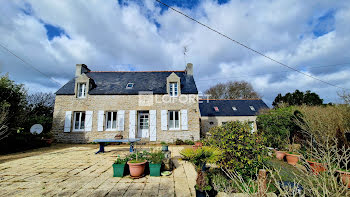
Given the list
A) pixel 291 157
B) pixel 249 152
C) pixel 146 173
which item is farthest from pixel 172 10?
pixel 291 157

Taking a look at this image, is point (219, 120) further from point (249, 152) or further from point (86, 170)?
point (86, 170)

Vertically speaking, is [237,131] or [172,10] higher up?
[172,10]

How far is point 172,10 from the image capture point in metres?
4.82

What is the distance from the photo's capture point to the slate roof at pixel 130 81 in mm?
11211

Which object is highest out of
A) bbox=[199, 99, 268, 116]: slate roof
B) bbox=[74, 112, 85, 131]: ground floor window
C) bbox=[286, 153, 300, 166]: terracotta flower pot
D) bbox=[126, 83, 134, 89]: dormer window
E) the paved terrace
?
bbox=[126, 83, 134, 89]: dormer window

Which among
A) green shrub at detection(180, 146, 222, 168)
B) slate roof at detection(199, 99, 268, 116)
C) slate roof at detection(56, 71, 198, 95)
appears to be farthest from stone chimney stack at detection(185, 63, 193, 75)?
green shrub at detection(180, 146, 222, 168)

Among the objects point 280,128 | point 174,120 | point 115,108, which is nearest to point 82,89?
point 115,108

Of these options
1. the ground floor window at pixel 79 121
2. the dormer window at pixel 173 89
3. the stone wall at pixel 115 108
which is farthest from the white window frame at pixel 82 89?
the dormer window at pixel 173 89

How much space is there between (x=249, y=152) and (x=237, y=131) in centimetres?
63

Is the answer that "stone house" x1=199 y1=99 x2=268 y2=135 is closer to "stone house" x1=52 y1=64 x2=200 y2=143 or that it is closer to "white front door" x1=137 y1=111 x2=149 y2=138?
"stone house" x1=52 y1=64 x2=200 y2=143

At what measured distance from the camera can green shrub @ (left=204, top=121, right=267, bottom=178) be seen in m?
3.87

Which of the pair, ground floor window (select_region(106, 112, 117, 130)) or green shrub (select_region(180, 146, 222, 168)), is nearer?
green shrub (select_region(180, 146, 222, 168))

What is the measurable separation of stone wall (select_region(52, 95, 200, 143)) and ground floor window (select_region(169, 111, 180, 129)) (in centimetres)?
40

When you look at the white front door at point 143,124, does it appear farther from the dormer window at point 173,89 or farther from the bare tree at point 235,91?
the bare tree at point 235,91
